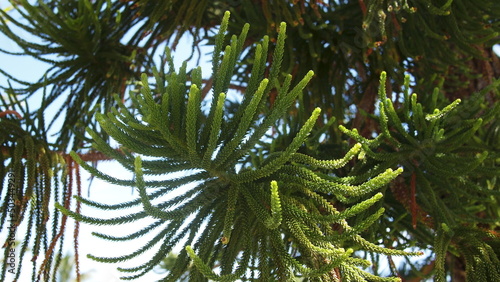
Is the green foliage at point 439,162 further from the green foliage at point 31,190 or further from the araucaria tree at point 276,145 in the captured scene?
the green foliage at point 31,190

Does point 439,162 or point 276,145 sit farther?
point 276,145

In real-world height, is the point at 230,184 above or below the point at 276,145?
below

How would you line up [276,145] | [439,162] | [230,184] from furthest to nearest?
[276,145] < [439,162] < [230,184]

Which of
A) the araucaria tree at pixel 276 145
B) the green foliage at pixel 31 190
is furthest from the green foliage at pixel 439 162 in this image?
the green foliage at pixel 31 190

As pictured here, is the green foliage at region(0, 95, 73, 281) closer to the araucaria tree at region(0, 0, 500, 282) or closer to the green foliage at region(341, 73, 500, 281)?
the araucaria tree at region(0, 0, 500, 282)

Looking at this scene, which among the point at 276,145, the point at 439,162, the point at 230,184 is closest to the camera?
the point at 230,184

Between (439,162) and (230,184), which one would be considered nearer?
(230,184)

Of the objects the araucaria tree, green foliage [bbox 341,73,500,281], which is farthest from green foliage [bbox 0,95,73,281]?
green foliage [bbox 341,73,500,281]

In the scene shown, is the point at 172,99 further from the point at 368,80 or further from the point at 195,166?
the point at 368,80
